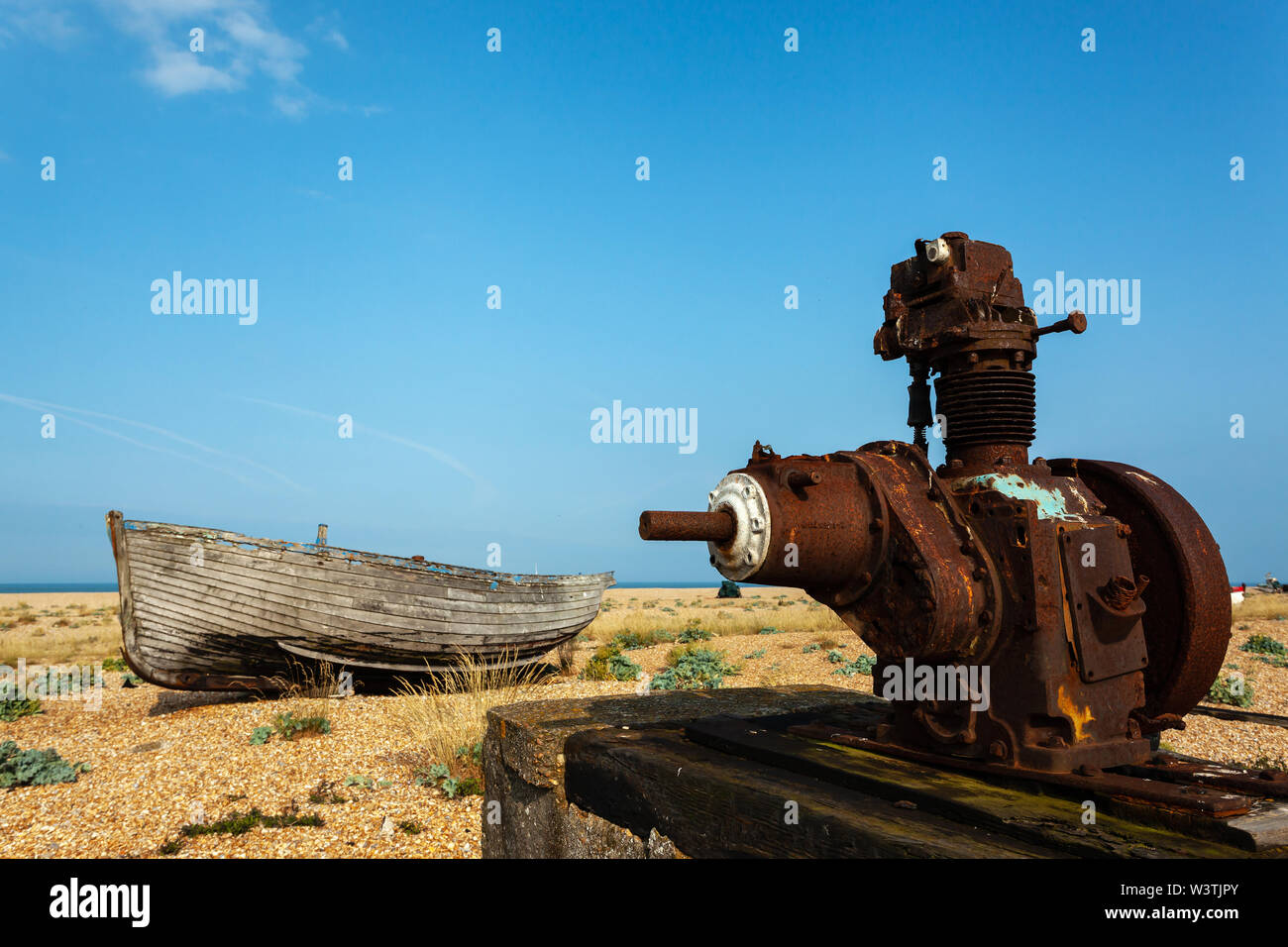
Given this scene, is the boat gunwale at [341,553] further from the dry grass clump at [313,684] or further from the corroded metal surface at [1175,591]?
the corroded metal surface at [1175,591]

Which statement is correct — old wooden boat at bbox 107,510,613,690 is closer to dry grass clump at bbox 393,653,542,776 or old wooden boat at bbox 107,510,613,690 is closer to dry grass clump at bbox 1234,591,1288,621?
dry grass clump at bbox 393,653,542,776

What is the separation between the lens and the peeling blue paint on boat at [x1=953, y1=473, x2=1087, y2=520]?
2.62m

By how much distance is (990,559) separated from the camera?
2561 millimetres

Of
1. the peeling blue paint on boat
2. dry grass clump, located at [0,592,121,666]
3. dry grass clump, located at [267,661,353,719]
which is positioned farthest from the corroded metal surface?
dry grass clump, located at [0,592,121,666]

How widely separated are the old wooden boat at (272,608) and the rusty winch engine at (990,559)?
24.5 ft

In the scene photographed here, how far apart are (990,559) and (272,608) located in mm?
9676

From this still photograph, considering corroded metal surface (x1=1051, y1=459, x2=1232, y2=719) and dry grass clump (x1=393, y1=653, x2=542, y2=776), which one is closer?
corroded metal surface (x1=1051, y1=459, x2=1232, y2=719)

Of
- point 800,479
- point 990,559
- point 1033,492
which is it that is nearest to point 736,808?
point 800,479

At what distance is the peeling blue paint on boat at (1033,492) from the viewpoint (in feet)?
8.61
